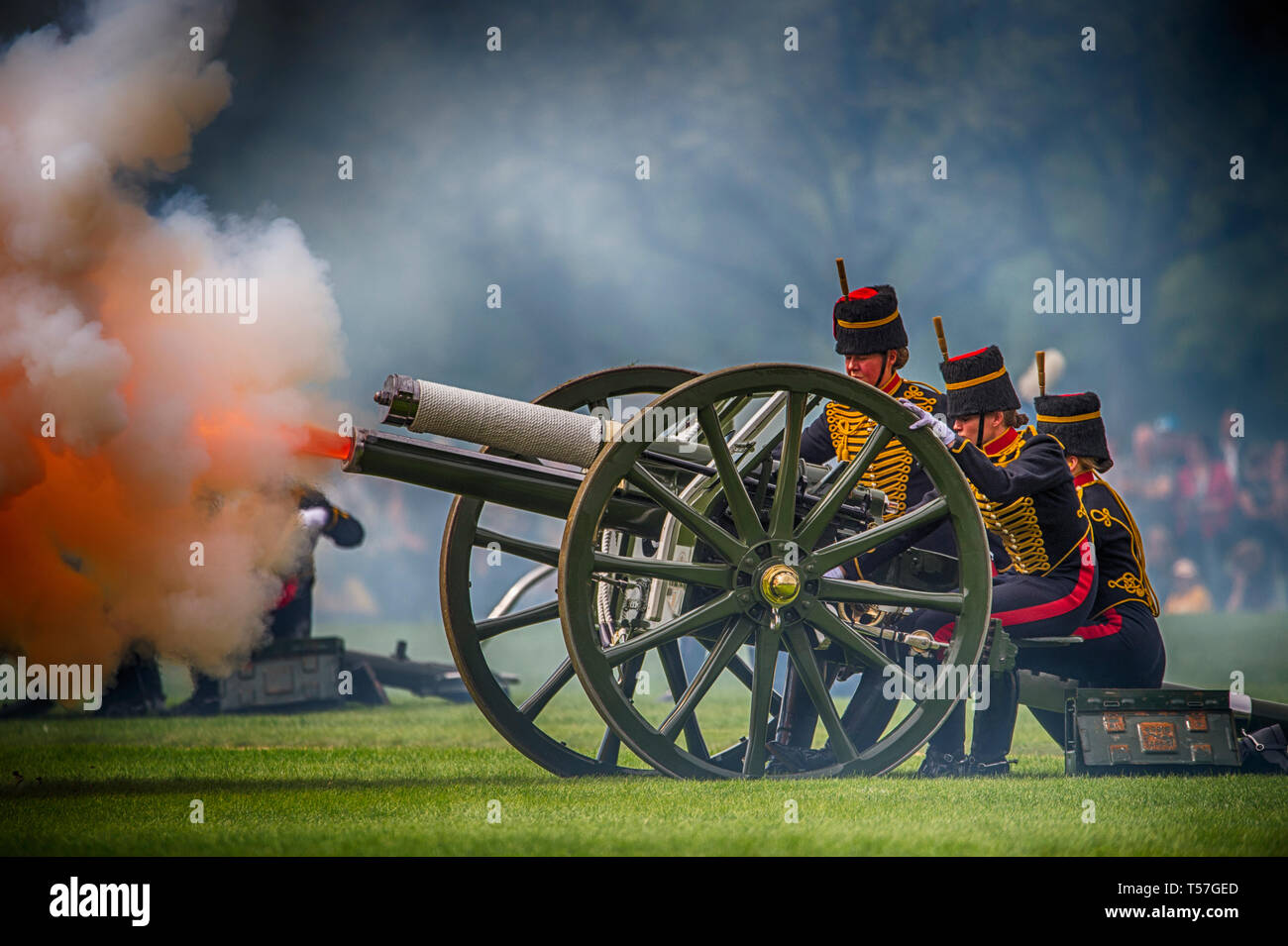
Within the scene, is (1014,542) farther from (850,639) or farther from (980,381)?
(850,639)

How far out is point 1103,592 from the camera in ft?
16.1

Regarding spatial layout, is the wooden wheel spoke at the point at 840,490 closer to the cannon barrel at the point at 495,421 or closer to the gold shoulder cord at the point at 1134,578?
the cannon barrel at the point at 495,421

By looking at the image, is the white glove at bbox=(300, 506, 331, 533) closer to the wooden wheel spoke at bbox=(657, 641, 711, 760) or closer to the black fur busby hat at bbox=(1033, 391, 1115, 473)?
the wooden wheel spoke at bbox=(657, 641, 711, 760)

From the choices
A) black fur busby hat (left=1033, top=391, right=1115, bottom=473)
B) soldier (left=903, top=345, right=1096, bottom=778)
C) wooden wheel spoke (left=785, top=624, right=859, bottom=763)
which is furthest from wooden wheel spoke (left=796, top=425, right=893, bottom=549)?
black fur busby hat (left=1033, top=391, right=1115, bottom=473)

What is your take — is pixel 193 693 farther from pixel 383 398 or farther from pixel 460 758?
pixel 383 398

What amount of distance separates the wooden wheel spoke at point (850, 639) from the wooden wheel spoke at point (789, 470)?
11.3 inches

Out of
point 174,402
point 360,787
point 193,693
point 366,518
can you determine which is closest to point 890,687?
point 360,787

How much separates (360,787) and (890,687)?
1729mm

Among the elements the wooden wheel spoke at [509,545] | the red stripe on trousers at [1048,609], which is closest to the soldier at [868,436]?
the red stripe on trousers at [1048,609]

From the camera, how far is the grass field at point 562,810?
333 centimetres

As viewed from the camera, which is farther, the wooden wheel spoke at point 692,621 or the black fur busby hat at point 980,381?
the black fur busby hat at point 980,381

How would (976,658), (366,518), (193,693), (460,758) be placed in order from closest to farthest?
(976,658)
(460,758)
(193,693)
(366,518)

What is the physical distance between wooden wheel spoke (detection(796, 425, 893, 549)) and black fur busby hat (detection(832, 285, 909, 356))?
0.71 metres

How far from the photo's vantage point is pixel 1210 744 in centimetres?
463
